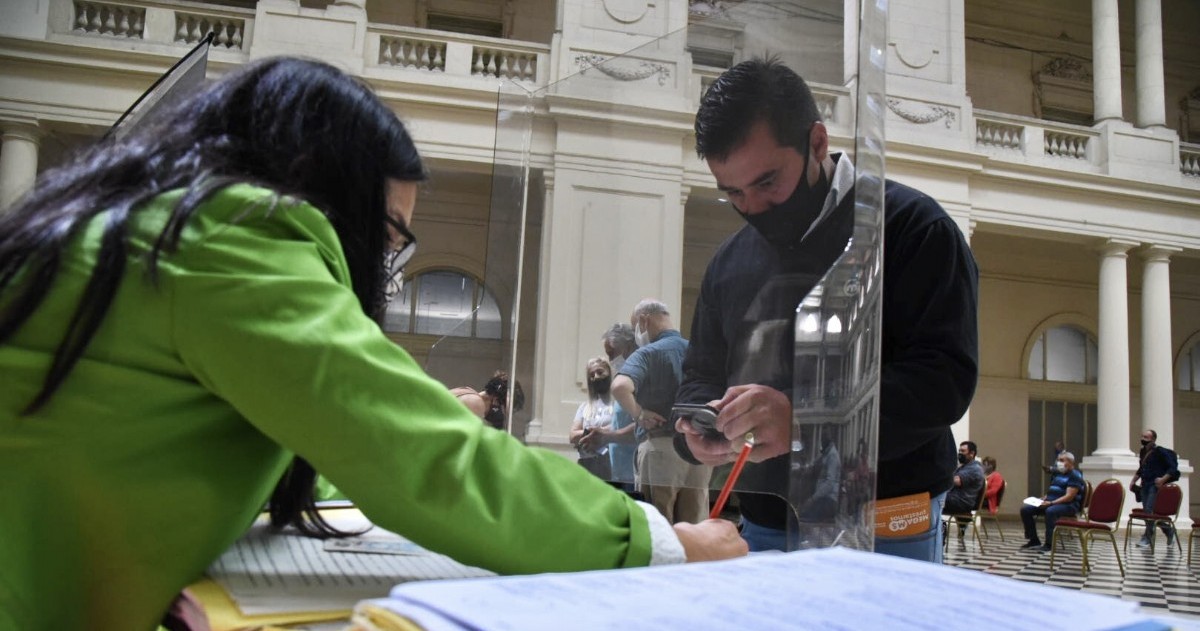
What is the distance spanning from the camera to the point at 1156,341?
12.9m

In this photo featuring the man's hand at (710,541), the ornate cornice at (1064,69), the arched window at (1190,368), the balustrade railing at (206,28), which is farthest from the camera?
the arched window at (1190,368)

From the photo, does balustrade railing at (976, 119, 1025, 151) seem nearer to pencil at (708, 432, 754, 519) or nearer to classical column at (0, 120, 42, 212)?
classical column at (0, 120, 42, 212)

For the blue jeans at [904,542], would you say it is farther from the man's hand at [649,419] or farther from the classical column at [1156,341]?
the classical column at [1156,341]

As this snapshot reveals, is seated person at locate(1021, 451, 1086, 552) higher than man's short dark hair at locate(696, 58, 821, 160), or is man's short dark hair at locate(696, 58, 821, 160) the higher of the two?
man's short dark hair at locate(696, 58, 821, 160)

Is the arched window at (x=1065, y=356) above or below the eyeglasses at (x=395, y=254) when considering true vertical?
above

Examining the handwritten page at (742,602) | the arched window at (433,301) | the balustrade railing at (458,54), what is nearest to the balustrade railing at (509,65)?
the balustrade railing at (458,54)

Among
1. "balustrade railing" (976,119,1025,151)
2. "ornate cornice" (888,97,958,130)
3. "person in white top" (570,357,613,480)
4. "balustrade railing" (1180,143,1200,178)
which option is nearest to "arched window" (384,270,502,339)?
"ornate cornice" (888,97,958,130)

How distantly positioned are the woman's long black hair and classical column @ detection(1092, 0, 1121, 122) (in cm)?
1439

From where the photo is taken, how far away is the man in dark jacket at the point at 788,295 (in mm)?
1211

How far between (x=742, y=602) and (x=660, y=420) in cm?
82

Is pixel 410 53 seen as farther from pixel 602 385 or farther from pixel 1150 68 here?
pixel 1150 68

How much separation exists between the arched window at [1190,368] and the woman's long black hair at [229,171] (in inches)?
748

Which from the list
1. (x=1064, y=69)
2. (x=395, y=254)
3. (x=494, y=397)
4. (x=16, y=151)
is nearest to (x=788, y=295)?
(x=395, y=254)

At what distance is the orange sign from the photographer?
136 centimetres
